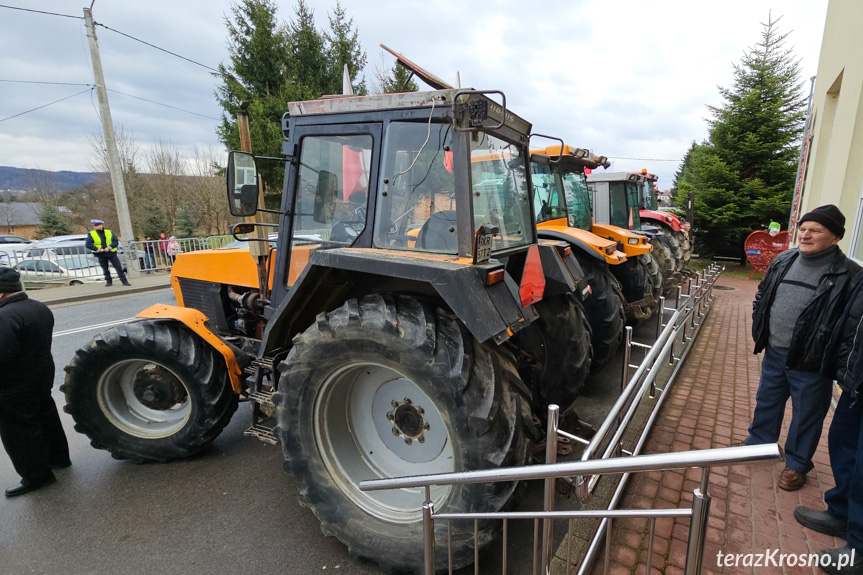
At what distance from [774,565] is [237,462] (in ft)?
11.4

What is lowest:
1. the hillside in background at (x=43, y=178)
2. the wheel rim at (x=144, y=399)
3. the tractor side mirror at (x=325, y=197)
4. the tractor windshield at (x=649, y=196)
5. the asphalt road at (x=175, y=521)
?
the asphalt road at (x=175, y=521)

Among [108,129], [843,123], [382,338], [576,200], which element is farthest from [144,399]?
[108,129]

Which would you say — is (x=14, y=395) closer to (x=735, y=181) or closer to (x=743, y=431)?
(x=743, y=431)

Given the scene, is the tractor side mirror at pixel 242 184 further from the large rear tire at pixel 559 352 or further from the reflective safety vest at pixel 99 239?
the reflective safety vest at pixel 99 239

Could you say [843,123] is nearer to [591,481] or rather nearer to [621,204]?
[621,204]

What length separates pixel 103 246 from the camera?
11.3 metres

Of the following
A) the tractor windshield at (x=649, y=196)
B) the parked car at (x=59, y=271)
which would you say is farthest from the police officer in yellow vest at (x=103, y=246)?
the tractor windshield at (x=649, y=196)

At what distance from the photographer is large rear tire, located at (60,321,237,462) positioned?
3072 millimetres

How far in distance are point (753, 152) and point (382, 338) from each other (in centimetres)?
1562

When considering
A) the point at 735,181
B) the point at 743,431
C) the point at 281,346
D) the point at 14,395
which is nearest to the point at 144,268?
the point at 14,395

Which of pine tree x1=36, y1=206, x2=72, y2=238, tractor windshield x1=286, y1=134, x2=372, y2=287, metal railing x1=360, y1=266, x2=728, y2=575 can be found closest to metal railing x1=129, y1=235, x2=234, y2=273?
tractor windshield x1=286, y1=134, x2=372, y2=287

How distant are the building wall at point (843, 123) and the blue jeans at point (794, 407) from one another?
2282mm

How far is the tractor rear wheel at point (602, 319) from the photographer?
15.5 ft

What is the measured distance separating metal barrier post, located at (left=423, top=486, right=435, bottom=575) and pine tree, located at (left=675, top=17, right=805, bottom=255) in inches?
598
